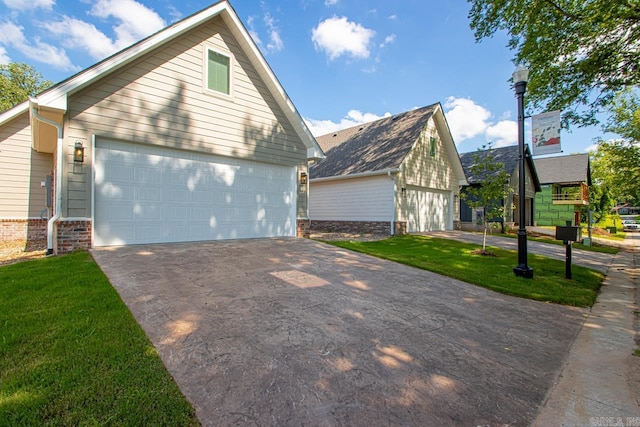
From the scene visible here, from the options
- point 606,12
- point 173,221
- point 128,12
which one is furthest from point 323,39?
point 173,221

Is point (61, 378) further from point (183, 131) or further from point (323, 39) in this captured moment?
point (323, 39)

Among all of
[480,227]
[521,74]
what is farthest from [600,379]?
[480,227]

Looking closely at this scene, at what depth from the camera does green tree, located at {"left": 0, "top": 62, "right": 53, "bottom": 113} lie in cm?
2392

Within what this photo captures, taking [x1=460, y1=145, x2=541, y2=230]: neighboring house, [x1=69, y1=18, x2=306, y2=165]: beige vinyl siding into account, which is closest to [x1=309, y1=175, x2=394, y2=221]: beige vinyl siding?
[x1=69, y1=18, x2=306, y2=165]: beige vinyl siding

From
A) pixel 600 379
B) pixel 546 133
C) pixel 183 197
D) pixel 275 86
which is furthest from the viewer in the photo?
pixel 275 86

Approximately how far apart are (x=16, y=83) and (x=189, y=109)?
2970 cm

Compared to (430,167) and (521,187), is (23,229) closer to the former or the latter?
(521,187)

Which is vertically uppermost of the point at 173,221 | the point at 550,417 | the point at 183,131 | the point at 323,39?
the point at 323,39

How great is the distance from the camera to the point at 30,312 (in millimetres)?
3203

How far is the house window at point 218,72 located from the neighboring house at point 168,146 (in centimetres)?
3

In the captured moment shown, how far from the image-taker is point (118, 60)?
21.4 ft

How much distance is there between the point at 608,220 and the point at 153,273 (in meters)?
44.1

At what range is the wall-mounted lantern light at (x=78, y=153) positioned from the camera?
21.0 ft

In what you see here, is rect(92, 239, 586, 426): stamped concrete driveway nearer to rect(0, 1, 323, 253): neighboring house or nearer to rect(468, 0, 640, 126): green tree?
rect(0, 1, 323, 253): neighboring house
